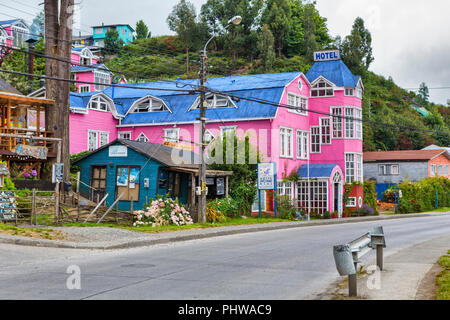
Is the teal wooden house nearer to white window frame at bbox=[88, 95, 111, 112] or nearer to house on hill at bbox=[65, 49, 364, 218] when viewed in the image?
house on hill at bbox=[65, 49, 364, 218]

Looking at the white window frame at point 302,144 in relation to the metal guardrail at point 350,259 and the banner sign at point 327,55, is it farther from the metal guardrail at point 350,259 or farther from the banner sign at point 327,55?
the metal guardrail at point 350,259

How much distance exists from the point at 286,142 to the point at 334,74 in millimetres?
8171

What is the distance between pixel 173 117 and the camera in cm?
4100

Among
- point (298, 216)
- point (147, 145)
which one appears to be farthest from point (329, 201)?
point (147, 145)

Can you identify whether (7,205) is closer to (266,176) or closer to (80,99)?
(266,176)

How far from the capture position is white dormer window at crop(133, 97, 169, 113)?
42.8 metres

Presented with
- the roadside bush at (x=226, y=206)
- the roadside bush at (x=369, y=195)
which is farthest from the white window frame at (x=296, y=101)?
the roadside bush at (x=226, y=206)

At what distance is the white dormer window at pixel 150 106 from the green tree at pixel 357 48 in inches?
1853

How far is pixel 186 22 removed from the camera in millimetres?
90375

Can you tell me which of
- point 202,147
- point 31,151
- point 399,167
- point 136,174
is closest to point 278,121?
point 136,174

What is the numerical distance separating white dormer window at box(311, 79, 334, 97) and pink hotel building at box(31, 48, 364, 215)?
78 mm

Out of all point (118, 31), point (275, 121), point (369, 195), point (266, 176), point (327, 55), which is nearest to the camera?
point (266, 176)

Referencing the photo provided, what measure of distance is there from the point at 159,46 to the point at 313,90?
67.4m
